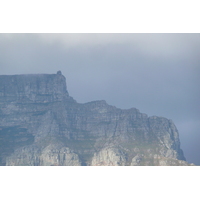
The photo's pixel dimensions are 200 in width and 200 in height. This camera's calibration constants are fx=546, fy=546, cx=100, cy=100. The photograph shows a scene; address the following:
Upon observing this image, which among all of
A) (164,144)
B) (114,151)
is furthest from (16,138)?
(164,144)

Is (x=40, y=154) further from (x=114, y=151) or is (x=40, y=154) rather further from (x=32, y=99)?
(x=32, y=99)

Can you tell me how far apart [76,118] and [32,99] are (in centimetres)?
1400

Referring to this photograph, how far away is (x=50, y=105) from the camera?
120m

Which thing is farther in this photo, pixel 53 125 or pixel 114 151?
pixel 53 125

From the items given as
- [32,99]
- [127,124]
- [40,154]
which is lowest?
[40,154]

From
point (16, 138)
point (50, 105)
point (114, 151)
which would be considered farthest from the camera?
point (50, 105)

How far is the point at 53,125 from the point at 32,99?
16.1 m

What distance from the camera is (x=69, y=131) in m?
112

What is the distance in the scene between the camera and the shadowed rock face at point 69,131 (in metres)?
101

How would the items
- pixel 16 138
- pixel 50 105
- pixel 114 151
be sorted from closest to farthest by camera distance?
1. pixel 114 151
2. pixel 16 138
3. pixel 50 105

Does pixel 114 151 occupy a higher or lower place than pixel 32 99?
lower

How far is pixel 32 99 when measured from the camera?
125188mm

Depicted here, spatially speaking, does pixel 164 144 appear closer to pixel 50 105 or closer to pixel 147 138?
pixel 147 138

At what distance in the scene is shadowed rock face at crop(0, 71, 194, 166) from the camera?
101000 mm
